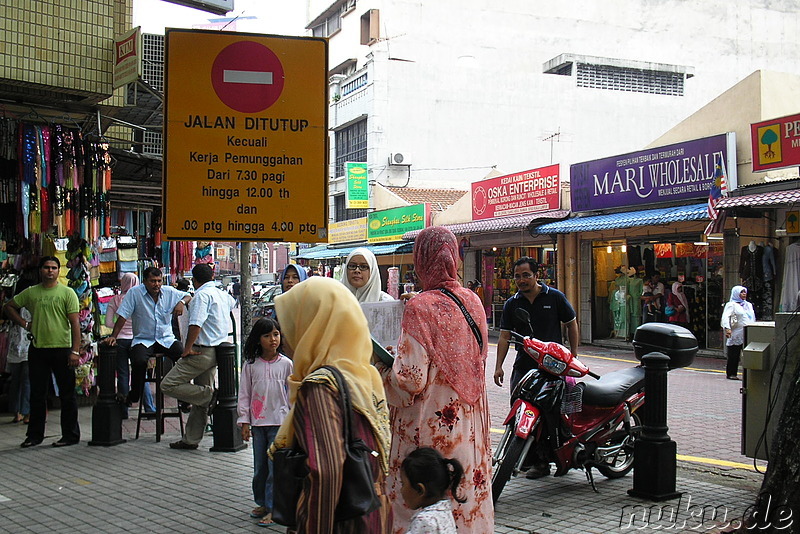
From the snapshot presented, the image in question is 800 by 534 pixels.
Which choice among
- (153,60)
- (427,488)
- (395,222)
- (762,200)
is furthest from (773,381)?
(395,222)

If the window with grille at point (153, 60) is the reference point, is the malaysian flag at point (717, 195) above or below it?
below

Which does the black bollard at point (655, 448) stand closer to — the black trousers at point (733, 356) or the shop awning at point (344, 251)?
the black trousers at point (733, 356)

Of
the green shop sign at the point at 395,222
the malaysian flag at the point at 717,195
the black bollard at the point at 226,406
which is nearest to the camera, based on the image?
the black bollard at the point at 226,406

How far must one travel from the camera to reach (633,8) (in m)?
39.3

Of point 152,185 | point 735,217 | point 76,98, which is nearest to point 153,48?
point 76,98

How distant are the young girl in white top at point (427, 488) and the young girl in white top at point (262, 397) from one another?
218 cm

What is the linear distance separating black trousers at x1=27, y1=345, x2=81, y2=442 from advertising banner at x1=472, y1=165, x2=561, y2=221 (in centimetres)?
1527

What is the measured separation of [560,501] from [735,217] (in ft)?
34.7

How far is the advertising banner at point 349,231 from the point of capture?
104ft

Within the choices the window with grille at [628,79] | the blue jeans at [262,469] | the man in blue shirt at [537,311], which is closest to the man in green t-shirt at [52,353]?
the blue jeans at [262,469]

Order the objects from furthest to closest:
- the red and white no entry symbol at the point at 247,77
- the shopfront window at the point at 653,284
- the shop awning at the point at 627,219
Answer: the shopfront window at the point at 653,284, the shop awning at the point at 627,219, the red and white no entry symbol at the point at 247,77

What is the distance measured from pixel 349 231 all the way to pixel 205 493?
27.5 metres

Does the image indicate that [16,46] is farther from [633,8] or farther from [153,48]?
[633,8]

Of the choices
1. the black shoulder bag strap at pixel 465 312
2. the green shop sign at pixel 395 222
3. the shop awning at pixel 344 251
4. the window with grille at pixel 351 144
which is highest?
the window with grille at pixel 351 144
